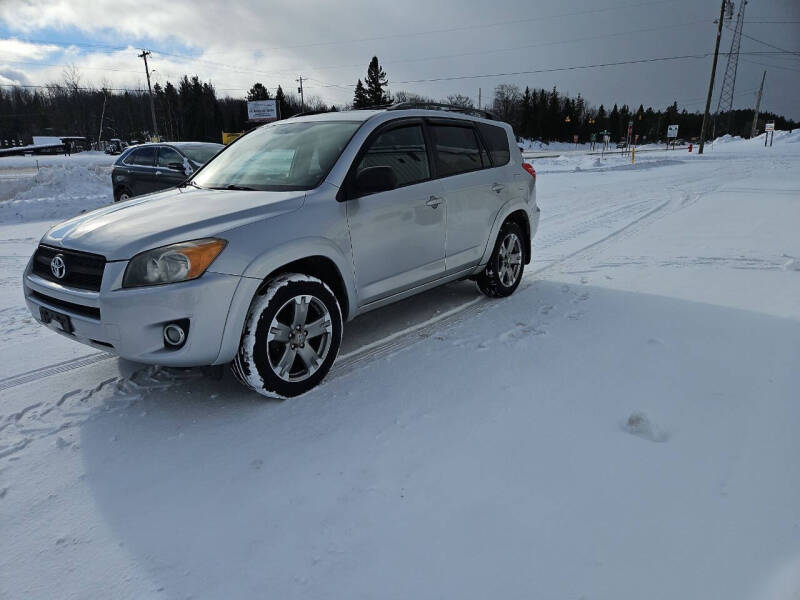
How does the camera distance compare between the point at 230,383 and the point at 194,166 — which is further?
the point at 194,166

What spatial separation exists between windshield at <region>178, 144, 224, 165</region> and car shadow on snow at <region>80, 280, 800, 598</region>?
332 inches

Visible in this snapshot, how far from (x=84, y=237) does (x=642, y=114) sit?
145962 mm

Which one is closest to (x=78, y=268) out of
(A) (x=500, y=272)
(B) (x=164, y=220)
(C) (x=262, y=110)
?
(B) (x=164, y=220)

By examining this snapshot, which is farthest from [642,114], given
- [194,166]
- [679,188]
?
[194,166]

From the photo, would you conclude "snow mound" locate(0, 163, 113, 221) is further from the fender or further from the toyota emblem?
the fender

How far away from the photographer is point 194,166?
10.5 metres

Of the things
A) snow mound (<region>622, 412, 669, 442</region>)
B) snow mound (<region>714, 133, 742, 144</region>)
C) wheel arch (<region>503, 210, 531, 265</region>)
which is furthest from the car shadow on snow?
snow mound (<region>714, 133, 742, 144</region>)

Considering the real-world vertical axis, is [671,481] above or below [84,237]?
below

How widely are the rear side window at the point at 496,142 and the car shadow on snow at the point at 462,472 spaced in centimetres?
203

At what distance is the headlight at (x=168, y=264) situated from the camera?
2957 millimetres

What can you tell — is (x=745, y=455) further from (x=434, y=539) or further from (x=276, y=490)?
(x=276, y=490)

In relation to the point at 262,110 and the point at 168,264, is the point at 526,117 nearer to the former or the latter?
the point at 262,110

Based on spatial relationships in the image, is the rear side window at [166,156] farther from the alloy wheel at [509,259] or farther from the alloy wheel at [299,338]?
the alloy wheel at [299,338]

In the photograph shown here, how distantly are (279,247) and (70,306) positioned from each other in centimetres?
128
